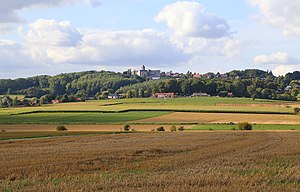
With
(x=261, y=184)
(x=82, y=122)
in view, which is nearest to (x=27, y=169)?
(x=261, y=184)

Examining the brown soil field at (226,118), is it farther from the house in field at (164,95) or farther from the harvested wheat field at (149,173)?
the house in field at (164,95)

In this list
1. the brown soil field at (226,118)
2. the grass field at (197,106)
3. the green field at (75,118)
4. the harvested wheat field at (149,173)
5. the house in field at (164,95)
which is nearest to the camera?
the harvested wheat field at (149,173)

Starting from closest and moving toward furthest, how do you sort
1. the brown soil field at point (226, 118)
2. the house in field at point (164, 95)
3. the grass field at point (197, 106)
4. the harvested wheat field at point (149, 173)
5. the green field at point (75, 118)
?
the harvested wheat field at point (149, 173) → the brown soil field at point (226, 118) → the green field at point (75, 118) → the grass field at point (197, 106) → the house in field at point (164, 95)

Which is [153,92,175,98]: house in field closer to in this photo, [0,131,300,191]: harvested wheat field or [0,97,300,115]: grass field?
[0,97,300,115]: grass field

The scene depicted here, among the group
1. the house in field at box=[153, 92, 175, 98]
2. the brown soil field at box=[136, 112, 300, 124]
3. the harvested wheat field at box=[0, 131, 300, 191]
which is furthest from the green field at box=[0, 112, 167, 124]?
the house in field at box=[153, 92, 175, 98]

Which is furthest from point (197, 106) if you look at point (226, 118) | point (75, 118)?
point (75, 118)

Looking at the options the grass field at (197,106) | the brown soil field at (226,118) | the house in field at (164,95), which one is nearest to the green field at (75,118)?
the brown soil field at (226,118)

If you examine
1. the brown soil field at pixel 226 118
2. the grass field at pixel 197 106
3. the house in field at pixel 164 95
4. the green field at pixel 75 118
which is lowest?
the green field at pixel 75 118

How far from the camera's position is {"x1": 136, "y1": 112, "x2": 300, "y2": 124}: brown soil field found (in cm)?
9019

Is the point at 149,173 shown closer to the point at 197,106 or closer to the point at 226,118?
the point at 226,118

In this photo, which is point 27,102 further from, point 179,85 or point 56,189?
point 56,189

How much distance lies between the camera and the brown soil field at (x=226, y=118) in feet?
296

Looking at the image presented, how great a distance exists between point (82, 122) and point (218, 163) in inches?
2757

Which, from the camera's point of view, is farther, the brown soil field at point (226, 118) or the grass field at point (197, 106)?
the grass field at point (197, 106)
